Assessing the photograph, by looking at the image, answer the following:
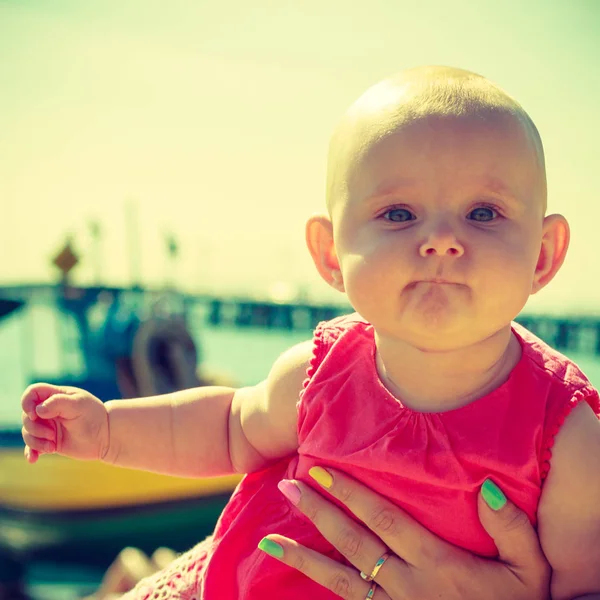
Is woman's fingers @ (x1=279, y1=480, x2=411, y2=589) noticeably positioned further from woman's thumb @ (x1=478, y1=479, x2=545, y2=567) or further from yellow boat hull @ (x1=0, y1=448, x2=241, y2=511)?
yellow boat hull @ (x1=0, y1=448, x2=241, y2=511)

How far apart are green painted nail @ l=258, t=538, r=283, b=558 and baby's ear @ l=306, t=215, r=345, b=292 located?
52 centimetres

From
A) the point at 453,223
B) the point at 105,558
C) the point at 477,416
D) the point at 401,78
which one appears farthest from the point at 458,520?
the point at 105,558

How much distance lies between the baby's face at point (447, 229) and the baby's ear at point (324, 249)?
166 mm

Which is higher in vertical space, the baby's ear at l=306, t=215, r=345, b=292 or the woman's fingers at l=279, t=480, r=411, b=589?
the baby's ear at l=306, t=215, r=345, b=292

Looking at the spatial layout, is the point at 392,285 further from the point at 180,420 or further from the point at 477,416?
the point at 180,420

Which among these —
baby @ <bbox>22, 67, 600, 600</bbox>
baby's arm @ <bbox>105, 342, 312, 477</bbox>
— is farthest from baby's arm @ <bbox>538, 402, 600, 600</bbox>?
baby's arm @ <bbox>105, 342, 312, 477</bbox>

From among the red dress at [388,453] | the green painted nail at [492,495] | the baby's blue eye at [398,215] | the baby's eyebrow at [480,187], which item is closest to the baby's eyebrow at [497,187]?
the baby's eyebrow at [480,187]

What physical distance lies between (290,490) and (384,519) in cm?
21

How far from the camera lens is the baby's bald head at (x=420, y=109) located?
1.27 metres

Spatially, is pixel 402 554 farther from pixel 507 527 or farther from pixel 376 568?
pixel 507 527

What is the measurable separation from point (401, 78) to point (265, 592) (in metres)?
1.04

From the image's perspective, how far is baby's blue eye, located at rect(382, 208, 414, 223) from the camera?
1.26 m

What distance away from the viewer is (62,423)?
1587mm

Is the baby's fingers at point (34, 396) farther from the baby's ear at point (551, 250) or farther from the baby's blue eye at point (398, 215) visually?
the baby's ear at point (551, 250)
